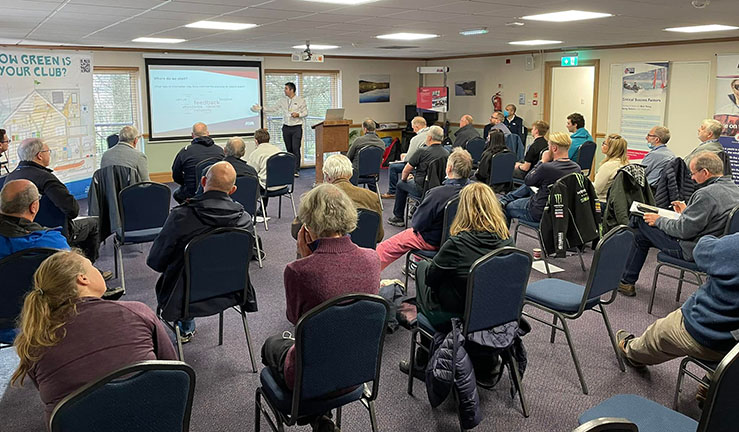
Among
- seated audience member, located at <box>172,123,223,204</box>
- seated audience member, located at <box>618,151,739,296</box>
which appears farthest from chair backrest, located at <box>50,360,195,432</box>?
seated audience member, located at <box>172,123,223,204</box>

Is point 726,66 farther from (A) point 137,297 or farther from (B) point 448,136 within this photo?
(A) point 137,297

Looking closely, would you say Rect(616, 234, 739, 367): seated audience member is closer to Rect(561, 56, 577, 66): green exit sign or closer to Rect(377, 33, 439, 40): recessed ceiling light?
Rect(377, 33, 439, 40): recessed ceiling light

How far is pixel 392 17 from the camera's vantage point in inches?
224

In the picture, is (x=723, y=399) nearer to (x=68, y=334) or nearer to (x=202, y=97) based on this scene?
(x=68, y=334)

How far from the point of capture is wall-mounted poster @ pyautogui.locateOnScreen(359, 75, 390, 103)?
13.2 meters

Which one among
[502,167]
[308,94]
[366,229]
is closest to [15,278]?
[366,229]

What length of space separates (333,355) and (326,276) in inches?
13.3

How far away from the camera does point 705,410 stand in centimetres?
A: 195

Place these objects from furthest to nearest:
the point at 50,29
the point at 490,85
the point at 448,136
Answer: the point at 448,136 → the point at 490,85 → the point at 50,29

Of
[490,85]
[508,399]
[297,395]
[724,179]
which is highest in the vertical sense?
[490,85]

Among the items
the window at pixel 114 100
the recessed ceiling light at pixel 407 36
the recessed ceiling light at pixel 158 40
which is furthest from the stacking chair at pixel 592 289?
the window at pixel 114 100

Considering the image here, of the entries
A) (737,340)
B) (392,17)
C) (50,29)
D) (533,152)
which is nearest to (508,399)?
(737,340)

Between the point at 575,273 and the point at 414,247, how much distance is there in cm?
194

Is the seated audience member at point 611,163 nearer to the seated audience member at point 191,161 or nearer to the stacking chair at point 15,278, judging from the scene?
the seated audience member at point 191,161
